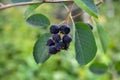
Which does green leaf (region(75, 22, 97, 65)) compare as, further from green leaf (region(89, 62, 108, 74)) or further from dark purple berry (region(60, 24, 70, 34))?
green leaf (region(89, 62, 108, 74))

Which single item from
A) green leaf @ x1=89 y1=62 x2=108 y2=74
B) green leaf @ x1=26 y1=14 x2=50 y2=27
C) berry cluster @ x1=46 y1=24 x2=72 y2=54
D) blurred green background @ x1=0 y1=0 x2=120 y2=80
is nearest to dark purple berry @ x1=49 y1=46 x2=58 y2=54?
berry cluster @ x1=46 y1=24 x2=72 y2=54

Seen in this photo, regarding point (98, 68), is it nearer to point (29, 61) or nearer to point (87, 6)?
point (87, 6)

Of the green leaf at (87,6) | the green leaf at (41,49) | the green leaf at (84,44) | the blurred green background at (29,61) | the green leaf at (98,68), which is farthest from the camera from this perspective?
the blurred green background at (29,61)

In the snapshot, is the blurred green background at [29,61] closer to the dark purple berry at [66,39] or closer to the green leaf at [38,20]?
the green leaf at [38,20]

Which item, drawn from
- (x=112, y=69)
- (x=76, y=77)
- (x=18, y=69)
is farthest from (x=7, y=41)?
(x=112, y=69)

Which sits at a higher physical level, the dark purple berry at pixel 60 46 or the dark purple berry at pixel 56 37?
the dark purple berry at pixel 56 37

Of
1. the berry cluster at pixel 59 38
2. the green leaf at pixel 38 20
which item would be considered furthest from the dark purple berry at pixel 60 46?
the green leaf at pixel 38 20

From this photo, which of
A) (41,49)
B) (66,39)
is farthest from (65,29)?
(41,49)
